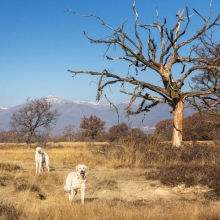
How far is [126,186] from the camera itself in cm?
1248

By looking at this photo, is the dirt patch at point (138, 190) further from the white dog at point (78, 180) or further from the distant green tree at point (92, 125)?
the distant green tree at point (92, 125)

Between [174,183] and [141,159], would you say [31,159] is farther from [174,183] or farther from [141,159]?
[174,183]

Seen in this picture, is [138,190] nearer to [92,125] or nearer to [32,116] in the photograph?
[32,116]

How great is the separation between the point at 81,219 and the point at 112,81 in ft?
37.4

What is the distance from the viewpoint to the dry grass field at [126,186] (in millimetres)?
7133

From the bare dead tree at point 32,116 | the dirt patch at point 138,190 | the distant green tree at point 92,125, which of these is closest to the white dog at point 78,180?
the dirt patch at point 138,190

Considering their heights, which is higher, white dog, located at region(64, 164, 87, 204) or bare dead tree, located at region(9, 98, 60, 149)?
bare dead tree, located at region(9, 98, 60, 149)

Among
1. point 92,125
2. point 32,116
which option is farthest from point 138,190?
point 92,125

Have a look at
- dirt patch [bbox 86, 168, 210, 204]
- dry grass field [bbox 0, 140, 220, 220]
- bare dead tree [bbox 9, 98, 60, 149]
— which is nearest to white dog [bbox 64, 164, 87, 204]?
dry grass field [bbox 0, 140, 220, 220]

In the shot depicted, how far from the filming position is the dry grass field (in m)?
7.13

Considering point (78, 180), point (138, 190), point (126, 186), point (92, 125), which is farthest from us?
point (92, 125)

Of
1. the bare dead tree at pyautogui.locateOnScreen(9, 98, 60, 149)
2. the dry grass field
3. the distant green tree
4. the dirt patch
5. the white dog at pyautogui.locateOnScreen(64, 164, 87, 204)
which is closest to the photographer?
the dry grass field

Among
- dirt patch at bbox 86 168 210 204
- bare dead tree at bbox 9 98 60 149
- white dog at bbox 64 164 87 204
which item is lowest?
dirt patch at bbox 86 168 210 204

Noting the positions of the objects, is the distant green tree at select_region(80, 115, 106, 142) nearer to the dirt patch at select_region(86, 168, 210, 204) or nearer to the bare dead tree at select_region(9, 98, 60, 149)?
the bare dead tree at select_region(9, 98, 60, 149)
